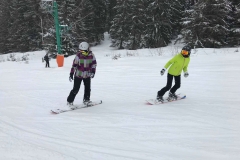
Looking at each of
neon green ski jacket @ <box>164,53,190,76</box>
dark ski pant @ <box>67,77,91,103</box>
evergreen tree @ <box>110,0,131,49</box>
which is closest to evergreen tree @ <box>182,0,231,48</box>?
evergreen tree @ <box>110,0,131,49</box>

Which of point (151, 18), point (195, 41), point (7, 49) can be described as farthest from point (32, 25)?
point (195, 41)

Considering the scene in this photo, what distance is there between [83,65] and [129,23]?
27.3 m

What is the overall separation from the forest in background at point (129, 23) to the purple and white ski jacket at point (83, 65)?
17749mm

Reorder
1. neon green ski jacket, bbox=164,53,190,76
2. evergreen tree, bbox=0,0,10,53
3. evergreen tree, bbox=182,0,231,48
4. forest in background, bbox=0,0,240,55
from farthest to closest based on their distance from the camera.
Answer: evergreen tree, bbox=0,0,10,53 → forest in background, bbox=0,0,240,55 → evergreen tree, bbox=182,0,231,48 → neon green ski jacket, bbox=164,53,190,76

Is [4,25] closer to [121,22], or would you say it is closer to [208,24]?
[121,22]

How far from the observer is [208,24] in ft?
73.1

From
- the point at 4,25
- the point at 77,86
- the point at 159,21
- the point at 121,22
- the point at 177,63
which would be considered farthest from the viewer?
the point at 4,25

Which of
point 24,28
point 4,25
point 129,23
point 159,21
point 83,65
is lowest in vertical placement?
point 83,65

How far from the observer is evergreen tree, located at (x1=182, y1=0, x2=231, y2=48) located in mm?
21703

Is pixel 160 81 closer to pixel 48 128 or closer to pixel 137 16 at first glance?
pixel 48 128

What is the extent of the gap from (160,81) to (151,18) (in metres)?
21.8

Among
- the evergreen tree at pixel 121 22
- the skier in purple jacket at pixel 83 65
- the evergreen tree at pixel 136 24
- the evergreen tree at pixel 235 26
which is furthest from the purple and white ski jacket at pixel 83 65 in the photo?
the evergreen tree at pixel 121 22

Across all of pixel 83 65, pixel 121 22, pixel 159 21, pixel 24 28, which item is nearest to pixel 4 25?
pixel 24 28

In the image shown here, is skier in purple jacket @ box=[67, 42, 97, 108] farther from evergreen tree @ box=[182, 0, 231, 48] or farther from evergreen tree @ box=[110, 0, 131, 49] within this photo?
evergreen tree @ box=[110, 0, 131, 49]
